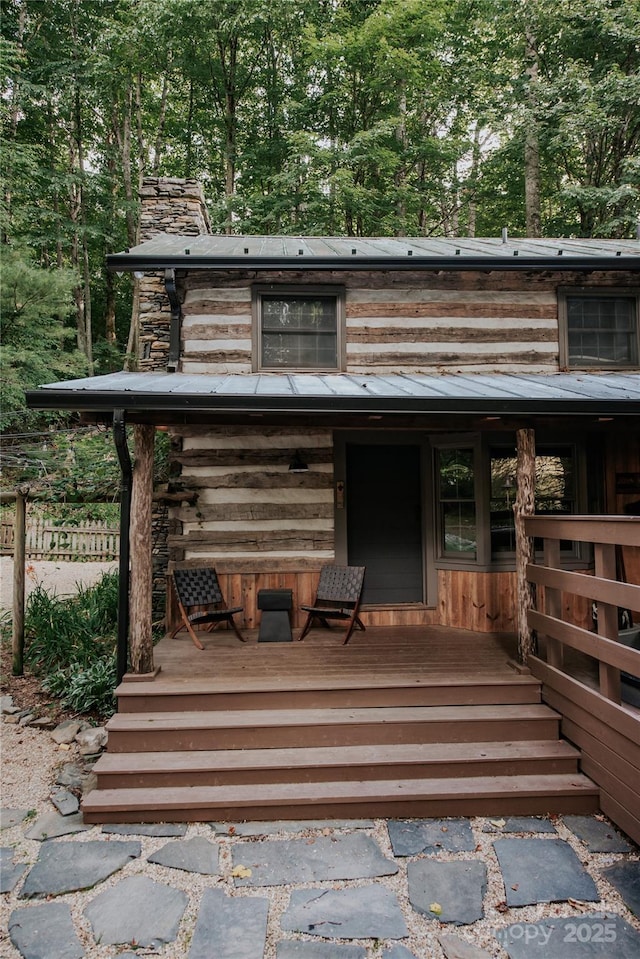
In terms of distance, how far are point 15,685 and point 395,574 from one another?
436 centimetres

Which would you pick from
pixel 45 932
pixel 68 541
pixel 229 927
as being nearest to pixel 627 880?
pixel 229 927

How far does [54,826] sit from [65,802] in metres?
0.25

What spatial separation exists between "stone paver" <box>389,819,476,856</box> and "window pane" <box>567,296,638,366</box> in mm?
5238

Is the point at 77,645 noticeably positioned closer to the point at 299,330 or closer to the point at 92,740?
the point at 92,740

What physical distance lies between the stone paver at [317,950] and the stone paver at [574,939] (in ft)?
2.29

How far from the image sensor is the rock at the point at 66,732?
4.52 m

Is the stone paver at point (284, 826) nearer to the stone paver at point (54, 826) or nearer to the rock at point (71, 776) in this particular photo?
the stone paver at point (54, 826)

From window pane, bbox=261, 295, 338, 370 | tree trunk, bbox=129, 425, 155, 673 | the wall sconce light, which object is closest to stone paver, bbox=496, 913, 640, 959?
tree trunk, bbox=129, 425, 155, 673

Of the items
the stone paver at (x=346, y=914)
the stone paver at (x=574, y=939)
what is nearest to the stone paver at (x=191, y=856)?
the stone paver at (x=346, y=914)

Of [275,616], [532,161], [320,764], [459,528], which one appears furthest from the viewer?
[532,161]

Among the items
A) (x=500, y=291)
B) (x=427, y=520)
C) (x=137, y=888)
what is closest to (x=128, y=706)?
(x=137, y=888)

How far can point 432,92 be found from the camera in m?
14.2

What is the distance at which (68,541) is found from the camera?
11.8 meters

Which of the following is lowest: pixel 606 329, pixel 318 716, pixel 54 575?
pixel 318 716
